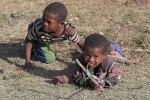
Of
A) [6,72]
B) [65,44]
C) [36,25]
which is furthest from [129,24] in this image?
[6,72]

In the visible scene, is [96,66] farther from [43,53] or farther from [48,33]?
[43,53]

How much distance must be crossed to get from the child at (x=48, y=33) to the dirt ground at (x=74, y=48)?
0.16 m

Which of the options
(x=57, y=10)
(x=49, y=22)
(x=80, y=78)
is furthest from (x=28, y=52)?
(x=80, y=78)

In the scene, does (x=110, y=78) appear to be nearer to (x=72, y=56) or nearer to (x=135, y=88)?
(x=135, y=88)

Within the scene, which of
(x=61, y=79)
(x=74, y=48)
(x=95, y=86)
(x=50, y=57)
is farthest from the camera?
(x=74, y=48)

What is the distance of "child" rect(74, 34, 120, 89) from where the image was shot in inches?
190

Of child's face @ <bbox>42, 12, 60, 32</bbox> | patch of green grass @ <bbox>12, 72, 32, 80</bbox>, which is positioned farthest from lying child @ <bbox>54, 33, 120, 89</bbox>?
child's face @ <bbox>42, 12, 60, 32</bbox>

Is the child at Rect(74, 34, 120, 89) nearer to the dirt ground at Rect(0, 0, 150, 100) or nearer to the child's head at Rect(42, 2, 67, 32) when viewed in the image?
the dirt ground at Rect(0, 0, 150, 100)

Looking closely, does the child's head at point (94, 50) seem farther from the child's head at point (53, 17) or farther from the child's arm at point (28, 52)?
the child's arm at point (28, 52)

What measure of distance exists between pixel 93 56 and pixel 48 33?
3.50ft

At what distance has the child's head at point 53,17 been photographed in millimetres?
5359

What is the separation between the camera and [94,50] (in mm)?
4805

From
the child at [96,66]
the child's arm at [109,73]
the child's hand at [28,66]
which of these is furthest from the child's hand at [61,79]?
the child's hand at [28,66]

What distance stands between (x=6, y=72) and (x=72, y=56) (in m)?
1.04
